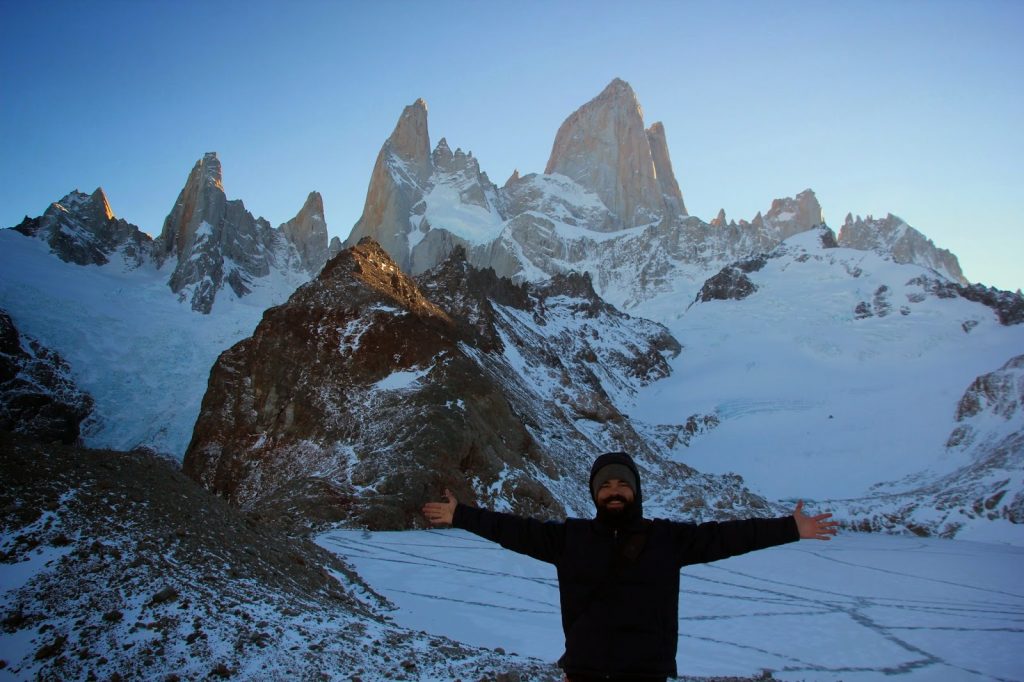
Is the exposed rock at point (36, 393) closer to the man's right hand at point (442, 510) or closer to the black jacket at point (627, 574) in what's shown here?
the man's right hand at point (442, 510)

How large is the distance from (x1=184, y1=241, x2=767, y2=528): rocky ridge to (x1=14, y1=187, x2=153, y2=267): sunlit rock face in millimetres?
70340

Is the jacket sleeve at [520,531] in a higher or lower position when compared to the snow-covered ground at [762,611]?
higher

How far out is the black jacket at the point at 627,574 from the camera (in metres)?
4.46

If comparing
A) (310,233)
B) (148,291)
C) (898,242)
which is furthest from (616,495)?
(898,242)

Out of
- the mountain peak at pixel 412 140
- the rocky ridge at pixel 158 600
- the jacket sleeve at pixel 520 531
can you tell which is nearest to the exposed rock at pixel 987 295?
the rocky ridge at pixel 158 600

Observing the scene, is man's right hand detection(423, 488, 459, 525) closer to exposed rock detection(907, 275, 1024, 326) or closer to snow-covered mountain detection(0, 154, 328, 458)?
snow-covered mountain detection(0, 154, 328, 458)

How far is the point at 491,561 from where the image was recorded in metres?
19.8

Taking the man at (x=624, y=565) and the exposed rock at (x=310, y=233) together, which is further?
the exposed rock at (x=310, y=233)

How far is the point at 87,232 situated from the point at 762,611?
356 feet

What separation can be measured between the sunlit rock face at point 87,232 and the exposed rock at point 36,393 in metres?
37.6

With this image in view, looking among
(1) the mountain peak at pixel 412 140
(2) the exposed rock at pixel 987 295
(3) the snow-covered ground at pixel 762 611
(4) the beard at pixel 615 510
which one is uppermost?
(1) the mountain peak at pixel 412 140

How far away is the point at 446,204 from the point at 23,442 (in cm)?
17309

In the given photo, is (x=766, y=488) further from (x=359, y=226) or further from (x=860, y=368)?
(x=359, y=226)

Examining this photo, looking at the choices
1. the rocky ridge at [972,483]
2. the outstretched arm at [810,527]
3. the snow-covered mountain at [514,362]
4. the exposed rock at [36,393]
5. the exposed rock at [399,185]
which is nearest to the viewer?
the outstretched arm at [810,527]
